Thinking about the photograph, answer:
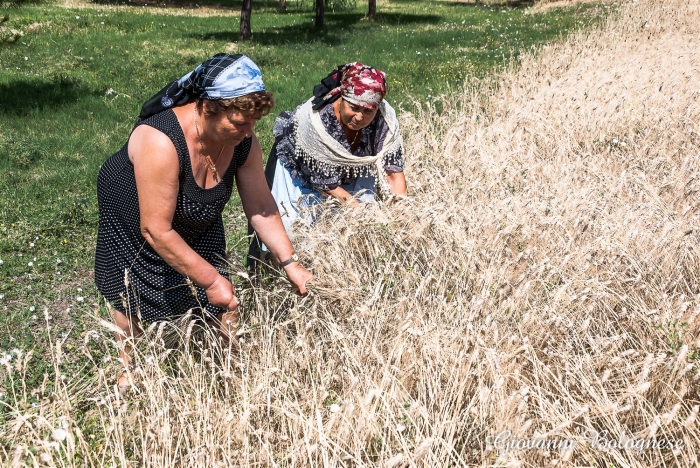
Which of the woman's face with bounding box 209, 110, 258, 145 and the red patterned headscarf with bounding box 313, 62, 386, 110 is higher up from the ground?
the woman's face with bounding box 209, 110, 258, 145

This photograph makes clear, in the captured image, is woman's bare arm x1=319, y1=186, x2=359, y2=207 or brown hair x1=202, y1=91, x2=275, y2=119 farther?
woman's bare arm x1=319, y1=186, x2=359, y2=207

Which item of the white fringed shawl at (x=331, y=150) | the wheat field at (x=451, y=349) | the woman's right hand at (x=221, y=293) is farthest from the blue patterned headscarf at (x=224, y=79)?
the white fringed shawl at (x=331, y=150)

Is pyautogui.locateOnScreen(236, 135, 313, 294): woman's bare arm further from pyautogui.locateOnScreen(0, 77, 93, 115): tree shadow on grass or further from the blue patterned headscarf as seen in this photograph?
pyautogui.locateOnScreen(0, 77, 93, 115): tree shadow on grass

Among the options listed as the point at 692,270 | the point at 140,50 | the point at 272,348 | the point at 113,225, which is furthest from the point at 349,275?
the point at 140,50

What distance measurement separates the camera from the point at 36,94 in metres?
9.47

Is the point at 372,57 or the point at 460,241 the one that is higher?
the point at 460,241

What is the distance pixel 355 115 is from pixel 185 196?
1.34 meters

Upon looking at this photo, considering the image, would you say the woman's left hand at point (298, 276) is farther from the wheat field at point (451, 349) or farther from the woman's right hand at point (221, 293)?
the woman's right hand at point (221, 293)

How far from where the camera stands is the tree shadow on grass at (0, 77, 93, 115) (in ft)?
28.9

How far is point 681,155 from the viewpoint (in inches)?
217

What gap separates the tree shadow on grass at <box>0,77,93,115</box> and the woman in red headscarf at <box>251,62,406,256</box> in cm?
606

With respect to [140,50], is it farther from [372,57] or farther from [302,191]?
[302,191]

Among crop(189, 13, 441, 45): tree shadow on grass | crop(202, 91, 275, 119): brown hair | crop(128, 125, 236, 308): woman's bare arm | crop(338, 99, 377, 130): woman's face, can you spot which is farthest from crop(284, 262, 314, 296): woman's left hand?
crop(189, 13, 441, 45): tree shadow on grass

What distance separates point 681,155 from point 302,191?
11.4ft
